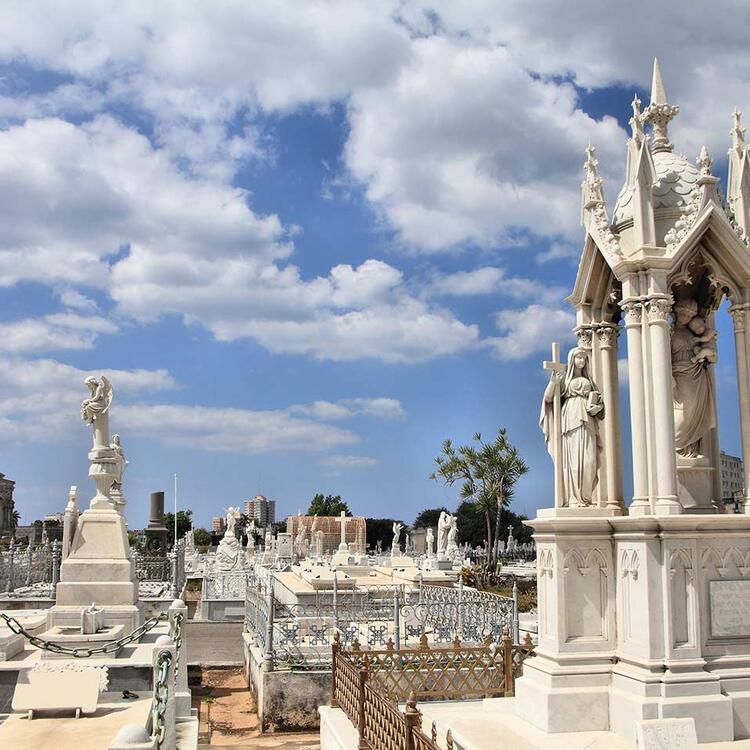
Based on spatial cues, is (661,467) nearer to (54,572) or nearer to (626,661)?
(626,661)

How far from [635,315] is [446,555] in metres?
34.9

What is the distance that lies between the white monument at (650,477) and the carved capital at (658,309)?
12 millimetres

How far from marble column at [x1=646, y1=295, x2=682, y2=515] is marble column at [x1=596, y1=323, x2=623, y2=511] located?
2.88ft

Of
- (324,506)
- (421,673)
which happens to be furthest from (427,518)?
(421,673)

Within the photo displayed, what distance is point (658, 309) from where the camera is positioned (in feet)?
30.0

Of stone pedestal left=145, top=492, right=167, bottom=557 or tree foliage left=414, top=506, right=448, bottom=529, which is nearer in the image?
stone pedestal left=145, top=492, right=167, bottom=557

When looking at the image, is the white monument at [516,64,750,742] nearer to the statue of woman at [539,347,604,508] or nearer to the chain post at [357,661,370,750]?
the statue of woman at [539,347,604,508]

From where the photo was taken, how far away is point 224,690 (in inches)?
762

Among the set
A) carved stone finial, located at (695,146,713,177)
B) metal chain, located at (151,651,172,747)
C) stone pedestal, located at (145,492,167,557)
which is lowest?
metal chain, located at (151,651,172,747)

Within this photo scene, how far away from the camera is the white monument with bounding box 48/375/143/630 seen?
15.6m

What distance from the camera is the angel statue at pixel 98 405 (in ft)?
59.6

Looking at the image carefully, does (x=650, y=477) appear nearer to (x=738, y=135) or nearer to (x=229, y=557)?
(x=738, y=135)

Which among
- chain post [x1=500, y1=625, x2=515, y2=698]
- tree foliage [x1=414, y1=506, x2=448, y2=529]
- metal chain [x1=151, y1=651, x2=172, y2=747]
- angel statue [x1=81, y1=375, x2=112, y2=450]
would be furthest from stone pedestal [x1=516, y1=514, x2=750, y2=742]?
tree foliage [x1=414, y1=506, x2=448, y2=529]

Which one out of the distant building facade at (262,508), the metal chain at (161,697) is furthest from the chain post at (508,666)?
the distant building facade at (262,508)
